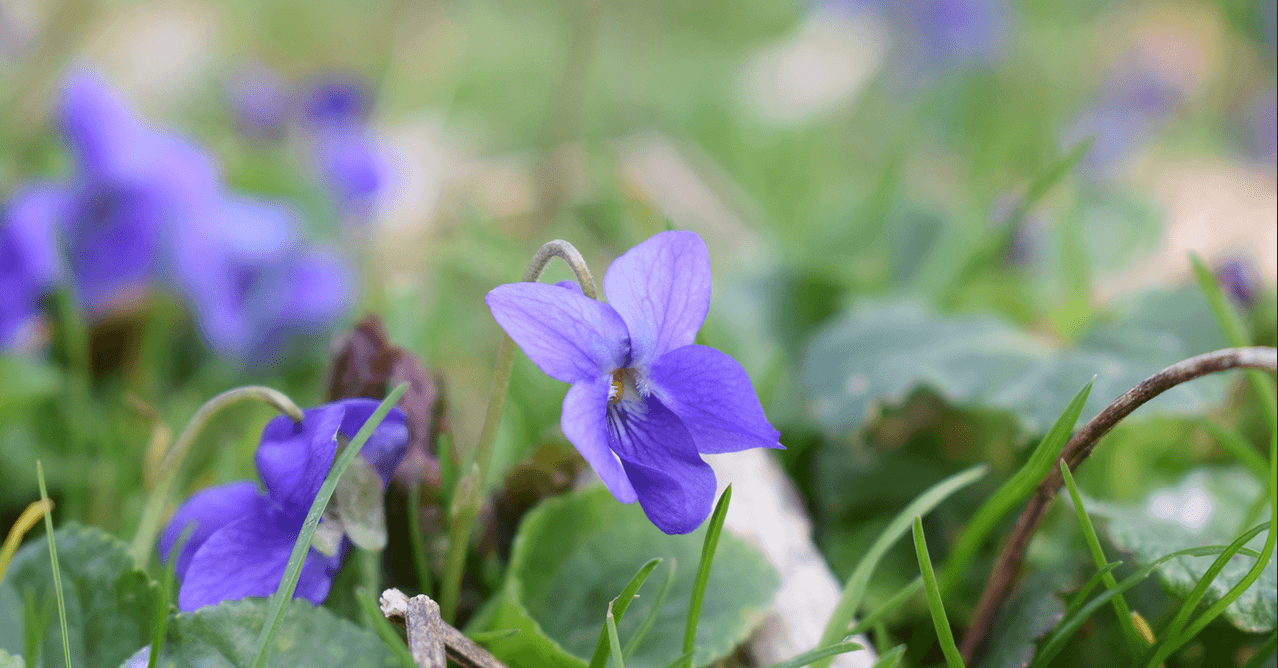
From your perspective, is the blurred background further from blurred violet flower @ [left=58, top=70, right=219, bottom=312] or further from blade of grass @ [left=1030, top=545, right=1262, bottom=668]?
blade of grass @ [left=1030, top=545, right=1262, bottom=668]

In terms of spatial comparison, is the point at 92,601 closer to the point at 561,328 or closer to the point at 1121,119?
the point at 561,328

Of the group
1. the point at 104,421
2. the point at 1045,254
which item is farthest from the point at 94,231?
the point at 1045,254

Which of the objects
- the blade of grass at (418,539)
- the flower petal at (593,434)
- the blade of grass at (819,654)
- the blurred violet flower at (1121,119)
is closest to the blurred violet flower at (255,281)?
the blade of grass at (418,539)

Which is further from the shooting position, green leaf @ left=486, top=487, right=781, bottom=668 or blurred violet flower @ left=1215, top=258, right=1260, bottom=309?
blurred violet flower @ left=1215, top=258, right=1260, bottom=309

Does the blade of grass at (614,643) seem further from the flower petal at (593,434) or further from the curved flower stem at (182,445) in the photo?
the curved flower stem at (182,445)

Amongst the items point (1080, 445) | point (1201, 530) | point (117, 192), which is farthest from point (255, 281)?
point (1201, 530)

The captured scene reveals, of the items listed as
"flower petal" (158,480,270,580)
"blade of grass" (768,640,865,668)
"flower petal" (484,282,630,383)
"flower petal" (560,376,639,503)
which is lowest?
"blade of grass" (768,640,865,668)

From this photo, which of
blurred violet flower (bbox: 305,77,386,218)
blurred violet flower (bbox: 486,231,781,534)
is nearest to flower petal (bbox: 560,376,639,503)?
blurred violet flower (bbox: 486,231,781,534)
